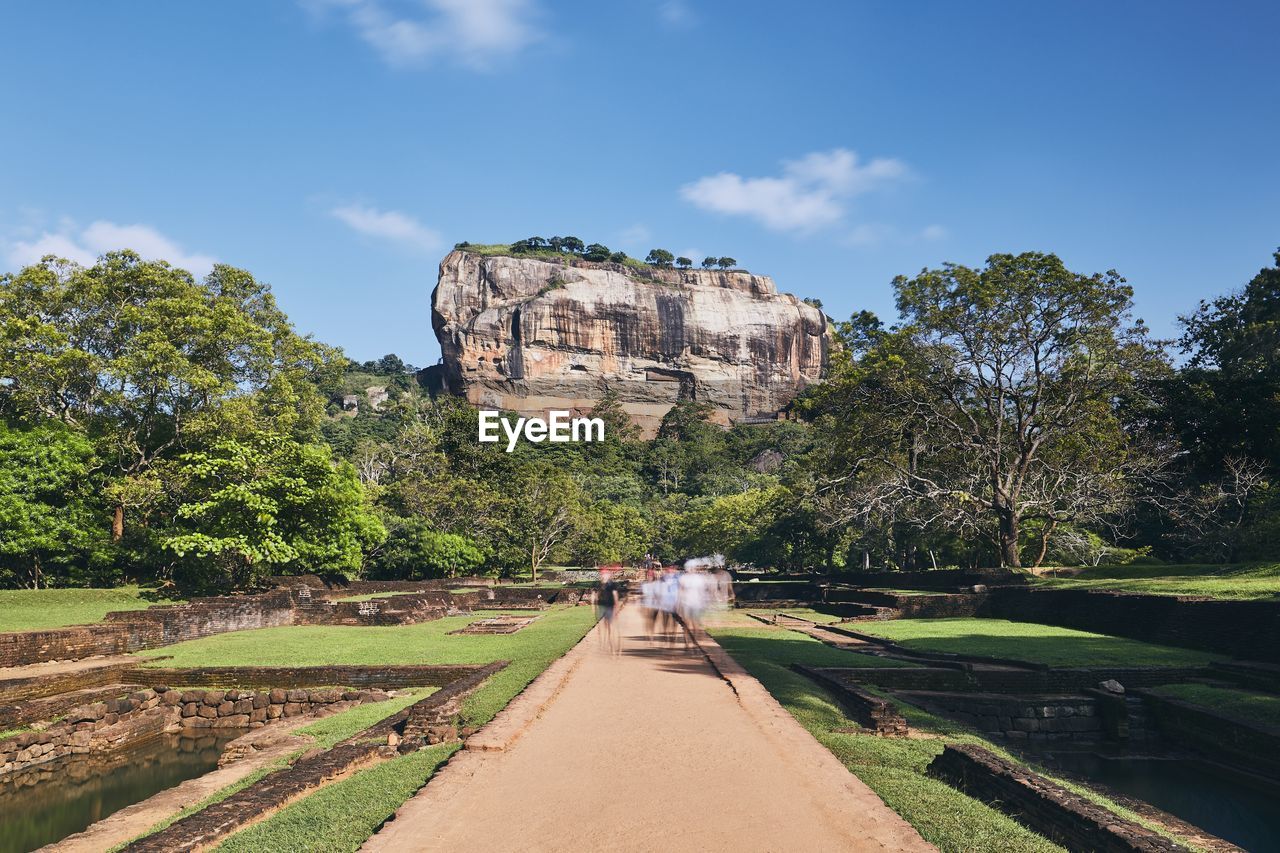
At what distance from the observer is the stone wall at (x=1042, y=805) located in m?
4.61

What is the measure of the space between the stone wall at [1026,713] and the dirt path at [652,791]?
3.54 m

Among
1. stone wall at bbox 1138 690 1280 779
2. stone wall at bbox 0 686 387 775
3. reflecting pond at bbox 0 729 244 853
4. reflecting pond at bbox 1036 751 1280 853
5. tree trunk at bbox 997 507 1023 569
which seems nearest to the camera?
reflecting pond at bbox 1036 751 1280 853

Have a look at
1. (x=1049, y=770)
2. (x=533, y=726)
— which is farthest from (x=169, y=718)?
(x=1049, y=770)

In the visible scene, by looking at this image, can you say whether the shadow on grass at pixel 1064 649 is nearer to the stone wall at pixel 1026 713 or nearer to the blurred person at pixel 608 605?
the stone wall at pixel 1026 713

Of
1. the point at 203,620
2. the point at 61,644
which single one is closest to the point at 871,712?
the point at 61,644

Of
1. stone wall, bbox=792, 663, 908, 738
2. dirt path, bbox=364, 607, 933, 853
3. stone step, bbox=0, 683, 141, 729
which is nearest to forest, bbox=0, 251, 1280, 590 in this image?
stone step, bbox=0, 683, 141, 729

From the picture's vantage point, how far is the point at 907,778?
6.26 m

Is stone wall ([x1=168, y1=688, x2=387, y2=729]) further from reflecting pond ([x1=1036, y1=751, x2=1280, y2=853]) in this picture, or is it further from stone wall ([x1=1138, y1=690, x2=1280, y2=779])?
stone wall ([x1=1138, y1=690, x2=1280, y2=779])

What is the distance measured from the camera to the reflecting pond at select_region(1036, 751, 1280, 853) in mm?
7684

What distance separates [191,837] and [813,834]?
3806mm

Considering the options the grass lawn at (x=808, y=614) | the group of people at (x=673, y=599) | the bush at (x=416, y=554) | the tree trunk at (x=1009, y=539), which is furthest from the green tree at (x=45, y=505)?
the tree trunk at (x=1009, y=539)

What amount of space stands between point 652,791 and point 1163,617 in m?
14.0

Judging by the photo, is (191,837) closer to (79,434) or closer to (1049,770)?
(1049,770)

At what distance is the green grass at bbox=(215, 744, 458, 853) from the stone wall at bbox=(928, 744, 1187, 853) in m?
4.26
